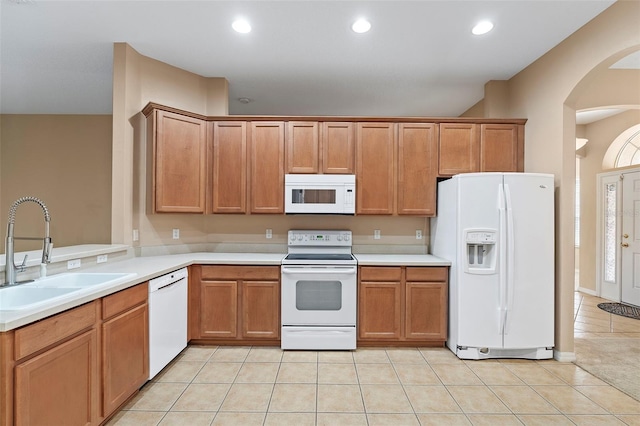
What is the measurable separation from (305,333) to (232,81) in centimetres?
301

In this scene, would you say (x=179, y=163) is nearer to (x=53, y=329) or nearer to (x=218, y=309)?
(x=218, y=309)

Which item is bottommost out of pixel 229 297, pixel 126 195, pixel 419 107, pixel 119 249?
pixel 229 297

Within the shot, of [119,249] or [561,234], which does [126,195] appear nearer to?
[119,249]

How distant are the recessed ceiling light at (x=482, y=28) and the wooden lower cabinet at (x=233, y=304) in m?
2.89

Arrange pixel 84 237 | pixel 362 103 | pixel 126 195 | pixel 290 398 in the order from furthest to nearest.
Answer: pixel 84 237 → pixel 362 103 → pixel 126 195 → pixel 290 398

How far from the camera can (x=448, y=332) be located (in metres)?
3.24

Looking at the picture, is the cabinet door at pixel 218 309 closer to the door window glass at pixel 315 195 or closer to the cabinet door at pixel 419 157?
the door window glass at pixel 315 195

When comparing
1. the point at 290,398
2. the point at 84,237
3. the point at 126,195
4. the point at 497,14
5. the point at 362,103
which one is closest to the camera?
the point at 290,398

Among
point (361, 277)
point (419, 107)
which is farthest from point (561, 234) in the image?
point (419, 107)

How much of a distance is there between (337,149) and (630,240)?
4908mm

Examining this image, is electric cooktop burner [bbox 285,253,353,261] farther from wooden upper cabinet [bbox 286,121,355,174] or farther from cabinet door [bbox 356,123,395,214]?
wooden upper cabinet [bbox 286,121,355,174]

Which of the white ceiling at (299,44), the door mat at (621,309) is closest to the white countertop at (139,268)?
the white ceiling at (299,44)

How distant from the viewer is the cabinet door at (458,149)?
3.51 meters

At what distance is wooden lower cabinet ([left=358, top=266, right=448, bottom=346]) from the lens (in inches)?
127
